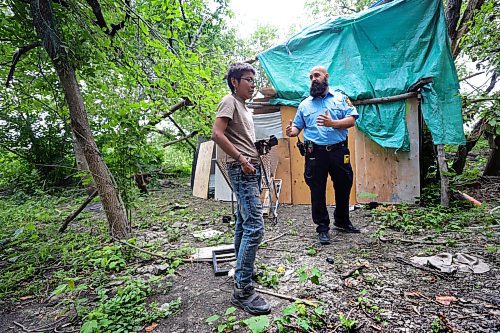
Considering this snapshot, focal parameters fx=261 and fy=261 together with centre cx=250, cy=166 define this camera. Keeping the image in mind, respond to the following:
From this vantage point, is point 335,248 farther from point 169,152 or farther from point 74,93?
point 169,152

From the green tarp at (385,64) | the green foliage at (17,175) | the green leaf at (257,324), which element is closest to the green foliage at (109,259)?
the green leaf at (257,324)

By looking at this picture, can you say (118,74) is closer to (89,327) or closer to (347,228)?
(89,327)

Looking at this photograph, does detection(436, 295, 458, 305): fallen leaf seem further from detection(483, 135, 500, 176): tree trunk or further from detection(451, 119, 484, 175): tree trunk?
detection(483, 135, 500, 176): tree trunk

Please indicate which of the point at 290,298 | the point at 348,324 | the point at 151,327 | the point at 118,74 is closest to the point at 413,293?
the point at 348,324

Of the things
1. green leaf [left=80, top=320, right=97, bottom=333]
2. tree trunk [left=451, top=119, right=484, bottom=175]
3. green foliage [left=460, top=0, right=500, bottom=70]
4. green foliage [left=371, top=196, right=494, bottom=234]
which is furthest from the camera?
tree trunk [left=451, top=119, right=484, bottom=175]

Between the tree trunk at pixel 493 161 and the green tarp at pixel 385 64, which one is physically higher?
the green tarp at pixel 385 64

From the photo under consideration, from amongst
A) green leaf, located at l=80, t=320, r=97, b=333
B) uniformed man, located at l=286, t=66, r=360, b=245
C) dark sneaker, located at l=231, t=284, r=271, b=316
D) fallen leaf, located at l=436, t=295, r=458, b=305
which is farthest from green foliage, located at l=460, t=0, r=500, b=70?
green leaf, located at l=80, t=320, r=97, b=333

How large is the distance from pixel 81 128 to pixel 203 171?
13.8 feet

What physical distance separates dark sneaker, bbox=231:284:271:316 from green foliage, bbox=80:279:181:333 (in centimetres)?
51

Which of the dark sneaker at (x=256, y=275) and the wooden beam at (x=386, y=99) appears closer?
the dark sneaker at (x=256, y=275)

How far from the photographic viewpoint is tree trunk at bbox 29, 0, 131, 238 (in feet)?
9.46

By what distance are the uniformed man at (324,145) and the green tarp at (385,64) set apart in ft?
6.32

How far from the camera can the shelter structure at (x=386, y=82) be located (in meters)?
4.16

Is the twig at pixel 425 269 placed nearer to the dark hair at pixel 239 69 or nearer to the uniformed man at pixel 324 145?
the uniformed man at pixel 324 145
